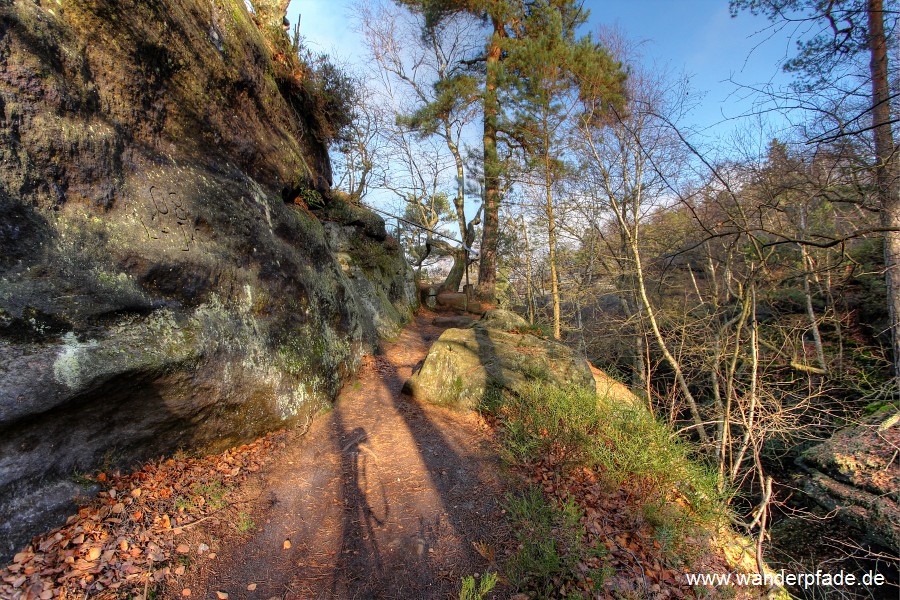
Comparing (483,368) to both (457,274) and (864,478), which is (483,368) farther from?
(457,274)

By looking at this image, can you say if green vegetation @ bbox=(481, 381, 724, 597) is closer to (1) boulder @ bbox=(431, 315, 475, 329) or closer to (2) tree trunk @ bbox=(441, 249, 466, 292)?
(1) boulder @ bbox=(431, 315, 475, 329)

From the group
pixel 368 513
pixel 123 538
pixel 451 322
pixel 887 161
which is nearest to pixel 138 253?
pixel 123 538

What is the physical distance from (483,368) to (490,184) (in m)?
9.56

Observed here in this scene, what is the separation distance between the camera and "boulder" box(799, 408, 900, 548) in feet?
15.8

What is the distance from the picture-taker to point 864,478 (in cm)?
530

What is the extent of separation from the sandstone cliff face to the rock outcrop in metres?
1.60

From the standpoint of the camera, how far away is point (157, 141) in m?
3.80

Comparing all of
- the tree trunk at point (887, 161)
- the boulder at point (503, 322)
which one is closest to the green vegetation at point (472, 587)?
the tree trunk at point (887, 161)

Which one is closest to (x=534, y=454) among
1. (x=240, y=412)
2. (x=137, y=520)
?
(x=240, y=412)

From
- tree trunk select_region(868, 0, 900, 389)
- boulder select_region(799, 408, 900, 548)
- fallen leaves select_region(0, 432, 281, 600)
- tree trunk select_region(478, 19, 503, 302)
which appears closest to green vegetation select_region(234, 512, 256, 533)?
fallen leaves select_region(0, 432, 281, 600)

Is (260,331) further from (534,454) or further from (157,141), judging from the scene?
(534,454)

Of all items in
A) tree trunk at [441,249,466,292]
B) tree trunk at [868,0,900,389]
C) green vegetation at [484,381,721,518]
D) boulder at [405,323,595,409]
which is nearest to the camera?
green vegetation at [484,381,721,518]

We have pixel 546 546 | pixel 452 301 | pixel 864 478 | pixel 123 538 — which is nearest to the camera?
pixel 123 538

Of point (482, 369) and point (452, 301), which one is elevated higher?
point (452, 301)
